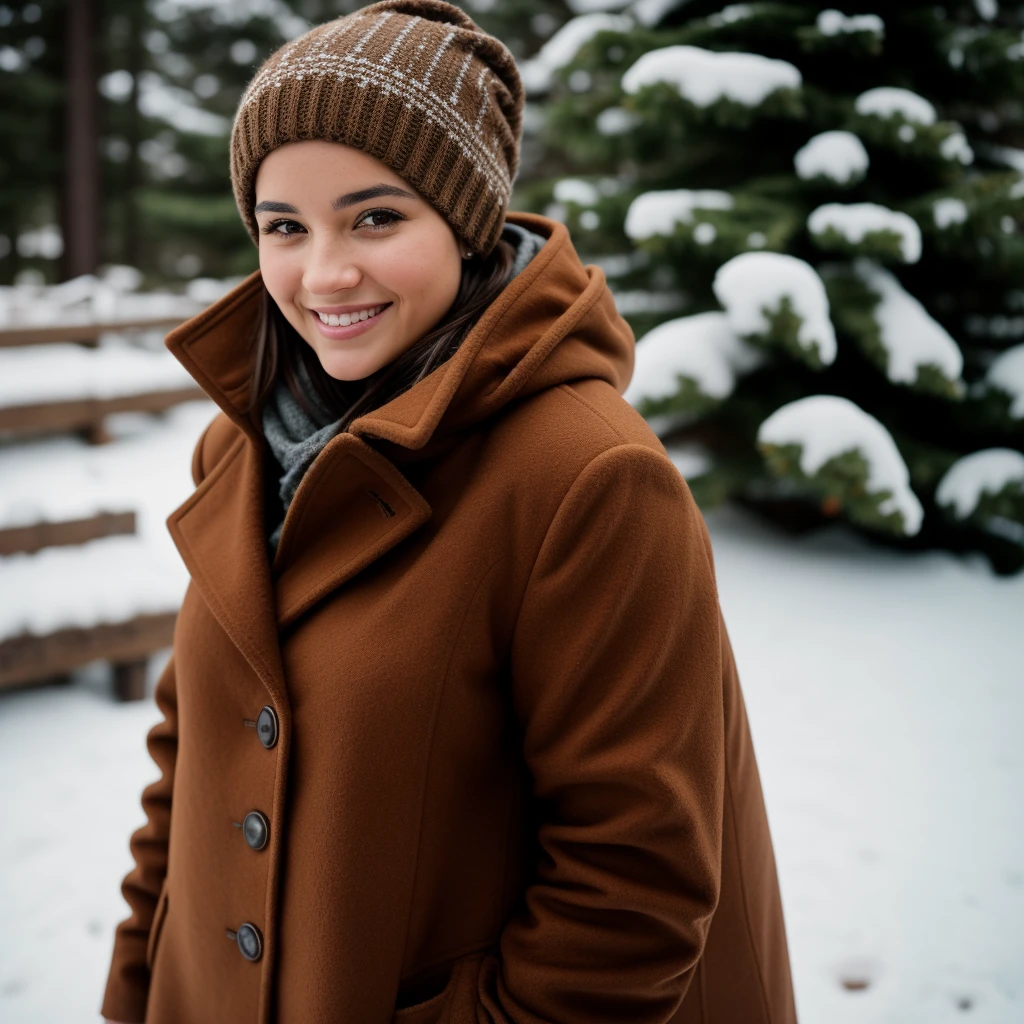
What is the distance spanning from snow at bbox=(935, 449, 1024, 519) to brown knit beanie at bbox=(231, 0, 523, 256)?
3841 millimetres

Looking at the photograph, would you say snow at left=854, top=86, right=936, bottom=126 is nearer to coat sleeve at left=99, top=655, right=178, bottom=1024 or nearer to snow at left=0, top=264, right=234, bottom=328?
coat sleeve at left=99, top=655, right=178, bottom=1024

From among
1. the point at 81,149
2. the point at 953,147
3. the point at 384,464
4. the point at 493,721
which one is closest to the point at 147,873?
the point at 493,721

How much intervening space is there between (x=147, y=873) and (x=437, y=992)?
0.72 m

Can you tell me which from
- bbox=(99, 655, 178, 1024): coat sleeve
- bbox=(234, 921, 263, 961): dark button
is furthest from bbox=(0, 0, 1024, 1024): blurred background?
bbox=(234, 921, 263, 961): dark button

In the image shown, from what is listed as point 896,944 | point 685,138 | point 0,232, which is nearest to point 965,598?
point 896,944

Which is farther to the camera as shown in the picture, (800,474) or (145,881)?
(800,474)

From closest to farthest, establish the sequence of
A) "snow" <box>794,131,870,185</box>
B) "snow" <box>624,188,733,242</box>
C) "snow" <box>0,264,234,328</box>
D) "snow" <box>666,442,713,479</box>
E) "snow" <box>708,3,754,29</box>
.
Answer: "snow" <box>624,188,733,242</box>, "snow" <box>794,131,870,185</box>, "snow" <box>708,3,754,29</box>, "snow" <box>666,442,713,479</box>, "snow" <box>0,264,234,328</box>

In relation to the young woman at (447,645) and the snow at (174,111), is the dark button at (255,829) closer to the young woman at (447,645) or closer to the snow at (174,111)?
the young woman at (447,645)

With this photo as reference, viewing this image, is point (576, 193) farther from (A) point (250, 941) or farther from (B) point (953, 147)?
(A) point (250, 941)

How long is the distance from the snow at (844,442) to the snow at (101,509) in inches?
114

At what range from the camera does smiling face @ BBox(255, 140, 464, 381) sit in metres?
1.25

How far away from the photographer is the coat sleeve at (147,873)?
1.67 m

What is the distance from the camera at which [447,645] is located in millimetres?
1156

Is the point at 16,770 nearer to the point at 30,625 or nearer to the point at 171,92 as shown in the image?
the point at 30,625
